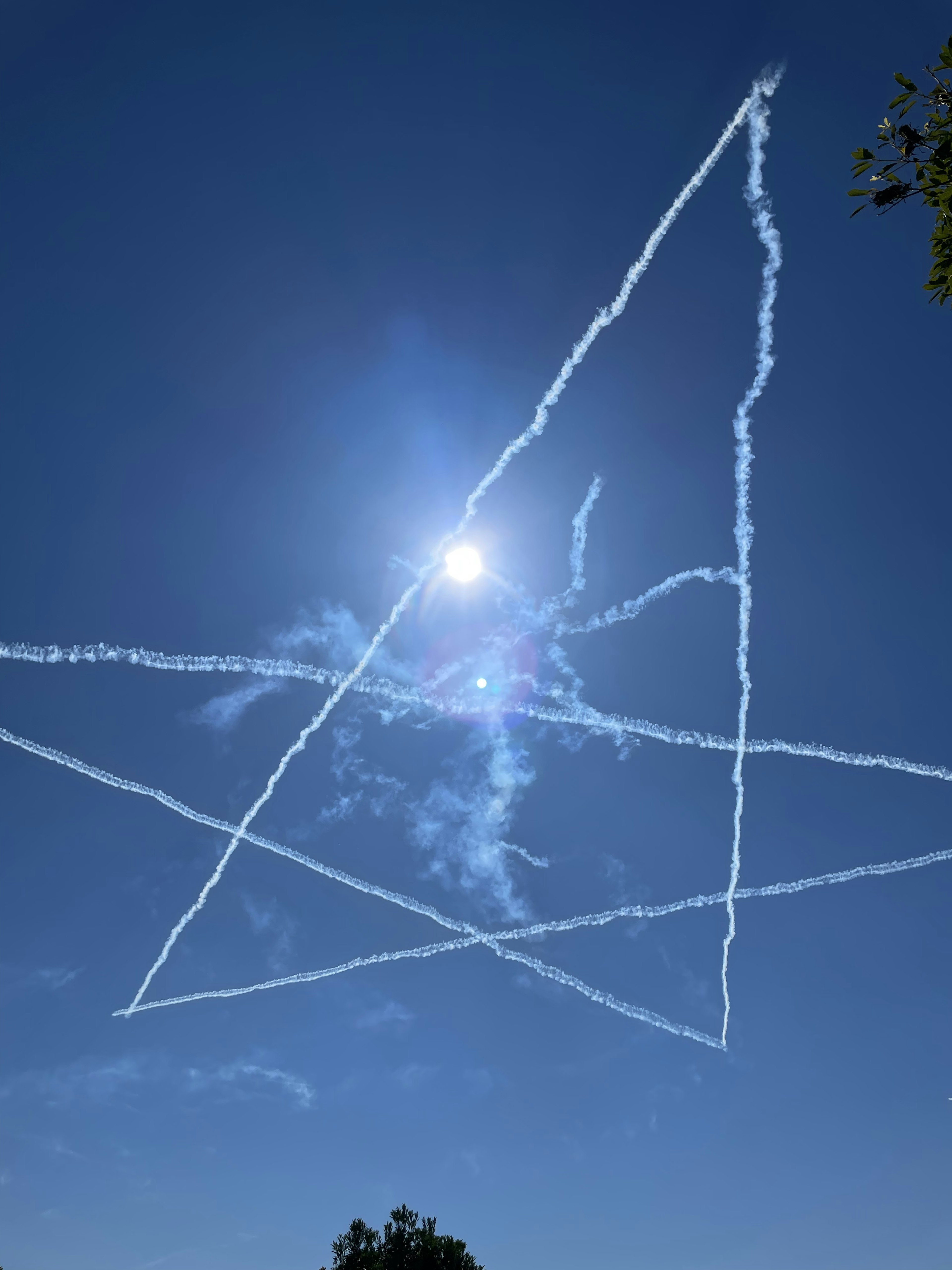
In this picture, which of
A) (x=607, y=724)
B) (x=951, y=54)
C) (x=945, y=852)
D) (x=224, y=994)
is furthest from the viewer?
(x=224, y=994)

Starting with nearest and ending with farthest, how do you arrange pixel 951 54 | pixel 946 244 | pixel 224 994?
pixel 951 54 < pixel 946 244 < pixel 224 994

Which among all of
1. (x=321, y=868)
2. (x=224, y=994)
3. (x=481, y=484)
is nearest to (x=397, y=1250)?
(x=224, y=994)

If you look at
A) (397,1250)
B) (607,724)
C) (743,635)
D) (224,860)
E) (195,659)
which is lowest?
(397,1250)

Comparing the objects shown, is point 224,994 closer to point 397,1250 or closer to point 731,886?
point 397,1250

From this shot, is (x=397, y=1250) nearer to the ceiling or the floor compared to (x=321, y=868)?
nearer to the floor

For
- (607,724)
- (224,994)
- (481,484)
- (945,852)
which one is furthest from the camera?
(224,994)

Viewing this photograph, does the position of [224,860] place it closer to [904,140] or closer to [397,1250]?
[397,1250]

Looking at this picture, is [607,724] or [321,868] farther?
[321,868]

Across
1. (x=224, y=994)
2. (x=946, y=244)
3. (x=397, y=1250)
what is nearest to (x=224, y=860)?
(x=224, y=994)

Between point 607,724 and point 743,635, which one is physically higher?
point 743,635
